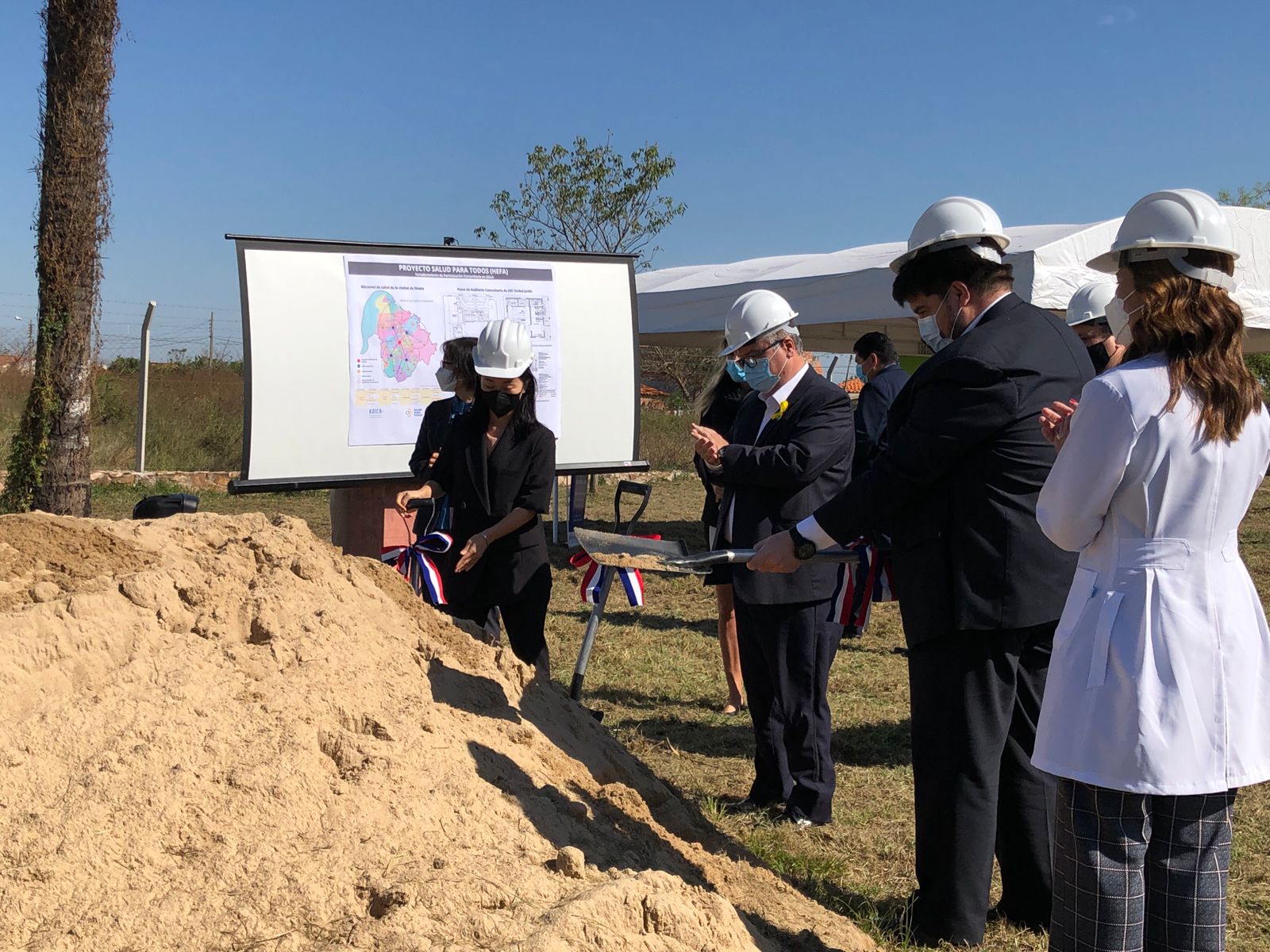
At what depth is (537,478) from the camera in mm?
4520

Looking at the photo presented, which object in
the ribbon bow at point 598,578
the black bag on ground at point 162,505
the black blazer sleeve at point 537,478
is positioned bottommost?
the ribbon bow at point 598,578

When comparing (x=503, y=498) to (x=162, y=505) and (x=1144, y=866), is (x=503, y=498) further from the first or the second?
(x=1144, y=866)

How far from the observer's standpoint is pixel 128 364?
70.5 feet

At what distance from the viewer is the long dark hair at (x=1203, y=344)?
2.15m

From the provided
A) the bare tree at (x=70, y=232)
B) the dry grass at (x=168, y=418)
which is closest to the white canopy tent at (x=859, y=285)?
the bare tree at (x=70, y=232)

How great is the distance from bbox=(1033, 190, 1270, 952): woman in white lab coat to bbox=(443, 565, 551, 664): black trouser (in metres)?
2.60

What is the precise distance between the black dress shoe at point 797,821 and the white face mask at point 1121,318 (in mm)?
2363

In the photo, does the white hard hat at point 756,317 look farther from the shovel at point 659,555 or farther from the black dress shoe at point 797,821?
the black dress shoe at point 797,821

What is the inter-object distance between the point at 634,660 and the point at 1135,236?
4.90 metres

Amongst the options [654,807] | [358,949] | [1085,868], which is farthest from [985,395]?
[358,949]

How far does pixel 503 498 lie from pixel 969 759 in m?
2.23

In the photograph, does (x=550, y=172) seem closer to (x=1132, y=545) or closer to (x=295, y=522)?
(x=295, y=522)

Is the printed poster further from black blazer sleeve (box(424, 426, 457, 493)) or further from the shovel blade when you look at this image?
the shovel blade

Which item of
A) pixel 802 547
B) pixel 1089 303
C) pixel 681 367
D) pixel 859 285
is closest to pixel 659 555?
pixel 802 547
